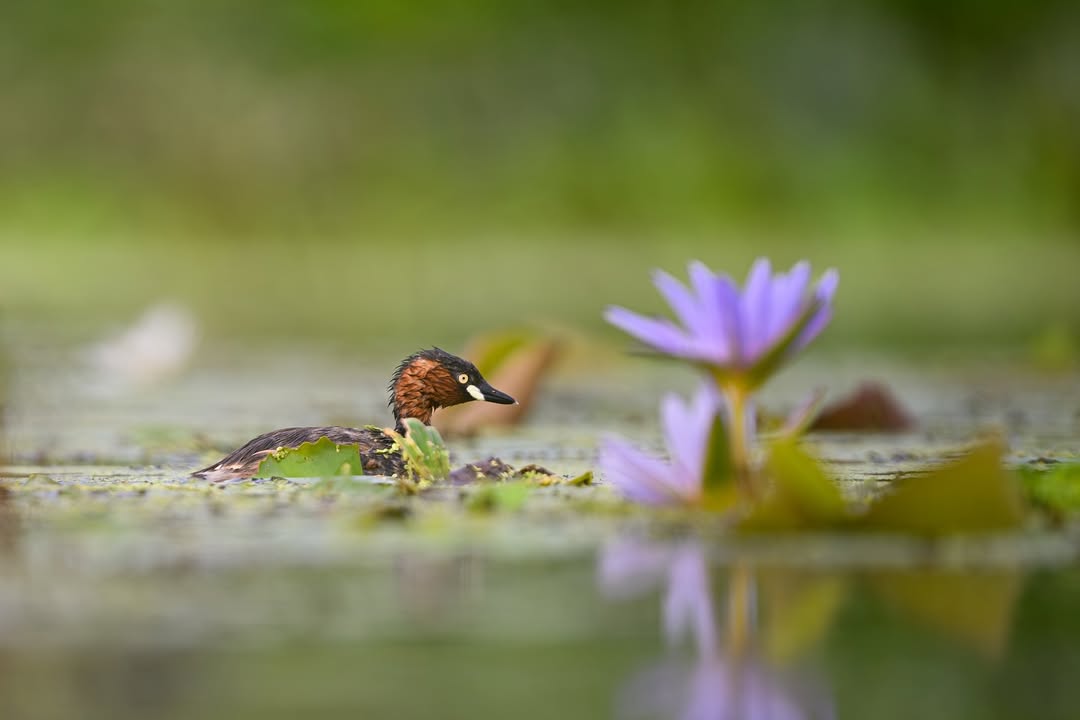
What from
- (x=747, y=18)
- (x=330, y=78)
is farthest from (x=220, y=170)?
(x=747, y=18)

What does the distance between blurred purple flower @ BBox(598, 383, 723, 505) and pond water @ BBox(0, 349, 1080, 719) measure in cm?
6

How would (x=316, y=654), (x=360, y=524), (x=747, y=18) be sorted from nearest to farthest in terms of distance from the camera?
(x=316, y=654), (x=360, y=524), (x=747, y=18)

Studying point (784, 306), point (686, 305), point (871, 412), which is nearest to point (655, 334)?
point (686, 305)

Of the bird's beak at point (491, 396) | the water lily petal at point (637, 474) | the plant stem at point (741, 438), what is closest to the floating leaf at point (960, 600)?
the plant stem at point (741, 438)

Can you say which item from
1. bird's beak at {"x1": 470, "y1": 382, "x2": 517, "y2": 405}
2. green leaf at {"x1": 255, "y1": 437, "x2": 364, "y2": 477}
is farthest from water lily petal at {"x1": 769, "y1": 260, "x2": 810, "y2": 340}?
bird's beak at {"x1": 470, "y1": 382, "x2": 517, "y2": 405}

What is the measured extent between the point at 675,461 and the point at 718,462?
0.12 meters

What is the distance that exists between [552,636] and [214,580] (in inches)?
24.0

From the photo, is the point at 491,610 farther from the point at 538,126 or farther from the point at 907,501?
the point at 538,126

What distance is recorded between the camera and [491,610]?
282 cm

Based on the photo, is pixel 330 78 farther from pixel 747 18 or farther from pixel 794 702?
pixel 794 702

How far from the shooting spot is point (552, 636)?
2680mm

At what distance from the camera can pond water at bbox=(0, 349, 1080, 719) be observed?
2348mm

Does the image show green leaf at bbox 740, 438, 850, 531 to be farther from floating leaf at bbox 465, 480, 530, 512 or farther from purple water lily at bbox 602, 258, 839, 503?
floating leaf at bbox 465, 480, 530, 512

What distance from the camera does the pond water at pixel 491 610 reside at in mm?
2348
